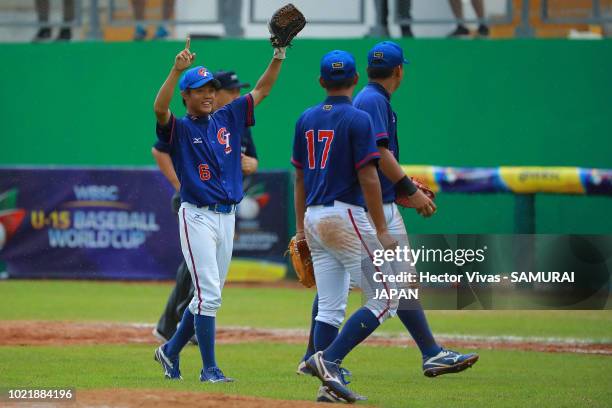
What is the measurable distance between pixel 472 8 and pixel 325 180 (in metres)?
10.5

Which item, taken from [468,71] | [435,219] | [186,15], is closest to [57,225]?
[186,15]

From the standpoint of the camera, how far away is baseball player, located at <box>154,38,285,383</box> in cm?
717

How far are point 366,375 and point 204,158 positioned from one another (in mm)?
1901

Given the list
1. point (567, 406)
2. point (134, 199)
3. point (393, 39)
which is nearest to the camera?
point (567, 406)

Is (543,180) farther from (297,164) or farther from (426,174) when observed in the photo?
(297,164)

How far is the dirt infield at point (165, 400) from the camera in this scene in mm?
5707

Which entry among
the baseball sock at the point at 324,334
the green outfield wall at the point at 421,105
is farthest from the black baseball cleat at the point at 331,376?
the green outfield wall at the point at 421,105

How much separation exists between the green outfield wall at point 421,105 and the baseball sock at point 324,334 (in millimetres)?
9007

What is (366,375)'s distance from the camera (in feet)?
25.6

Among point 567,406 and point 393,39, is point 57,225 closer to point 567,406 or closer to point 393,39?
point 393,39

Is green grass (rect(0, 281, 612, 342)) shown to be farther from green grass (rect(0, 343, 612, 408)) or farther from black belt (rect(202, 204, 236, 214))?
black belt (rect(202, 204, 236, 214))

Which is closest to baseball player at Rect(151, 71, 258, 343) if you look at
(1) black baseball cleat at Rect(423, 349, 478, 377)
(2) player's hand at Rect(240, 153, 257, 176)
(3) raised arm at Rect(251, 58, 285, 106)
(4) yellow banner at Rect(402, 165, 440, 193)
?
(2) player's hand at Rect(240, 153, 257, 176)

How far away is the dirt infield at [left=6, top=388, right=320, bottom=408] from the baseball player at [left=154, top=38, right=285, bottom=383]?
1.08 metres

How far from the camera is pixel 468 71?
16.6 meters
